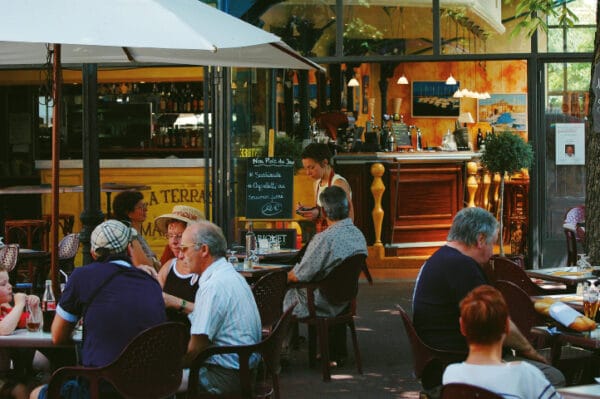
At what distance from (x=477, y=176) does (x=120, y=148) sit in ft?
17.2

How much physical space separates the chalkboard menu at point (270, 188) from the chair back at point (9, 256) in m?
2.82

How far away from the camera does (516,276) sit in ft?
22.5

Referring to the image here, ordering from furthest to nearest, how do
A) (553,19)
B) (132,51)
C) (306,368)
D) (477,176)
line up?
(477,176) < (553,19) < (306,368) < (132,51)

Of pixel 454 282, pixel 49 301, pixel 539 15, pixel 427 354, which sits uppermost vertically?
pixel 539 15

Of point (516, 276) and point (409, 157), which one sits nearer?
point (516, 276)

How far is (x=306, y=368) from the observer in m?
7.98

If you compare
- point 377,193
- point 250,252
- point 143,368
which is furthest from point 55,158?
point 377,193

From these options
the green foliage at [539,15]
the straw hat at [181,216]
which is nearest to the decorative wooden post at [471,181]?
the green foliage at [539,15]

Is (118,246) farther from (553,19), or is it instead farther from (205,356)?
(553,19)

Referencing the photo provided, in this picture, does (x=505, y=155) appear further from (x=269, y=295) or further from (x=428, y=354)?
(x=428, y=354)

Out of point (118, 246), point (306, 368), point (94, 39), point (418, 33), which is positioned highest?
point (418, 33)

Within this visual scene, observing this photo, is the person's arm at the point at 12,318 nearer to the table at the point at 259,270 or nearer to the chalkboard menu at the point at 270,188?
the table at the point at 259,270

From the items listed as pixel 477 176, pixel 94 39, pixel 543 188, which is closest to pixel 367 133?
pixel 477 176

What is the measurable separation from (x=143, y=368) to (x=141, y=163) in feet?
28.9
